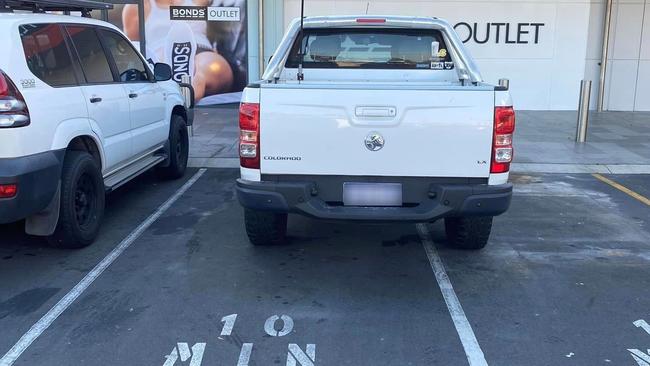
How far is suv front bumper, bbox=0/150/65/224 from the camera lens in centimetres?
439

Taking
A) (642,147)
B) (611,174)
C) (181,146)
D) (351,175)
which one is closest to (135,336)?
(351,175)

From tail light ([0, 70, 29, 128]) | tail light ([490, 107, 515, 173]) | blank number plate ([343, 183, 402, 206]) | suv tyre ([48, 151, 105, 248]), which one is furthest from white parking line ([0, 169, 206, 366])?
tail light ([490, 107, 515, 173])

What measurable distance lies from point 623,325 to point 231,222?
3.62 m

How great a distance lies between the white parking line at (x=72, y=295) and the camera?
368 centimetres

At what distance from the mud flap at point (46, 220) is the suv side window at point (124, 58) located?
1960 mm

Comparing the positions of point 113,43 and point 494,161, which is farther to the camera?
point 113,43

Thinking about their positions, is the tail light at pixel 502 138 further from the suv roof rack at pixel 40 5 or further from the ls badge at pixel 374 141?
the suv roof rack at pixel 40 5

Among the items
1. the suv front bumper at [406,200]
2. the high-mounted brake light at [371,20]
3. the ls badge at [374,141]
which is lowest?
the suv front bumper at [406,200]

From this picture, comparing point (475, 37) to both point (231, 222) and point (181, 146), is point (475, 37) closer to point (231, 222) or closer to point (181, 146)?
point (181, 146)

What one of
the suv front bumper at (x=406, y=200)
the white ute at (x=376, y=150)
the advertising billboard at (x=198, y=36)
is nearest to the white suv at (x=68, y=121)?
the white ute at (x=376, y=150)

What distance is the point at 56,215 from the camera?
16.1ft

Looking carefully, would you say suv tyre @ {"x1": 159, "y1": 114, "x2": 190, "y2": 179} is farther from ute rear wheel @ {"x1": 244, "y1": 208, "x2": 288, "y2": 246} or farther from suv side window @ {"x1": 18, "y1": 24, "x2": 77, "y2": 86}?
ute rear wheel @ {"x1": 244, "y1": 208, "x2": 288, "y2": 246}

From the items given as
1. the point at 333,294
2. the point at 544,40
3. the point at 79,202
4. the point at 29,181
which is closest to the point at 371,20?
the point at 333,294

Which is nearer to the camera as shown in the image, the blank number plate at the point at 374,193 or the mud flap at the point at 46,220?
the blank number plate at the point at 374,193
